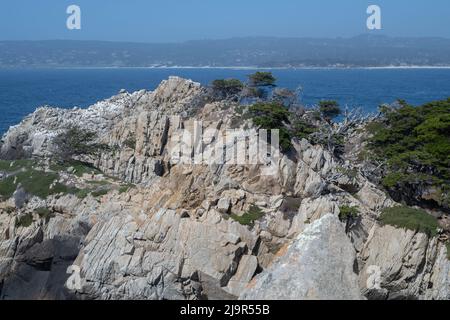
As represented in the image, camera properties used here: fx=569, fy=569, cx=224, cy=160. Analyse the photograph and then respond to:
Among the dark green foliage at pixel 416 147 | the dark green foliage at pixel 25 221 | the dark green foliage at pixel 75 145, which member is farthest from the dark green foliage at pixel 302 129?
the dark green foliage at pixel 25 221

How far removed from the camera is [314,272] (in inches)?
637

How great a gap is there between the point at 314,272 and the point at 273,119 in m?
17.1

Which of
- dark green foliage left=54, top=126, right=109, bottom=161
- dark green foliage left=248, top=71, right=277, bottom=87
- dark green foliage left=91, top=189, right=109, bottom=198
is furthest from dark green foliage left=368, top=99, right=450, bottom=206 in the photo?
dark green foliage left=54, top=126, right=109, bottom=161

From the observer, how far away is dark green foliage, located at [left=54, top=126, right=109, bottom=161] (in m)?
35.3

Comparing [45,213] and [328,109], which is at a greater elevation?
[328,109]

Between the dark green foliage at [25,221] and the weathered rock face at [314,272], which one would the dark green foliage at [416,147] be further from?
the dark green foliage at [25,221]

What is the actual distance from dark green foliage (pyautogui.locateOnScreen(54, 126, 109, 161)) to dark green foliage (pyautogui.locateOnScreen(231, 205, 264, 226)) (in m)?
13.8

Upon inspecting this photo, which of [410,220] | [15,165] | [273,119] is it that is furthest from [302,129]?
[15,165]

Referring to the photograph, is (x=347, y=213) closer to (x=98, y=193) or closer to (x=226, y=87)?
(x=98, y=193)

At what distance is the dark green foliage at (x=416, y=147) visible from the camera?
2922 cm

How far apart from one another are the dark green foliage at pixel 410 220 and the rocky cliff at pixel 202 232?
1.05 feet

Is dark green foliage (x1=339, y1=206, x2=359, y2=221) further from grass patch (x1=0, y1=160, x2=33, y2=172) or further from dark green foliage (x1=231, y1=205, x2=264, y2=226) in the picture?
grass patch (x1=0, y1=160, x2=33, y2=172)

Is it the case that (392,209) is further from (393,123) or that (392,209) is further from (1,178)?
(1,178)

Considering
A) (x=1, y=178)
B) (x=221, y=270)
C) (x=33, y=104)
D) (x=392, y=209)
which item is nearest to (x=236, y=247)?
(x=221, y=270)
